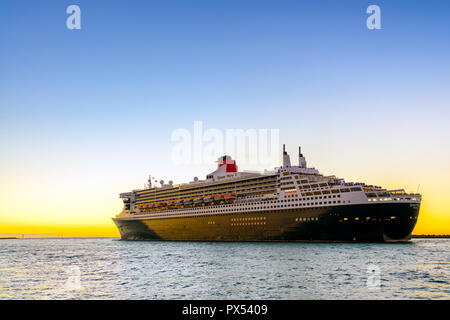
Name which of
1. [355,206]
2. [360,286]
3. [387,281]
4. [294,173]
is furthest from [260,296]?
[294,173]

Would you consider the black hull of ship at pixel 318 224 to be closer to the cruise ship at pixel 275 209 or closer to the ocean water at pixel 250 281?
the cruise ship at pixel 275 209

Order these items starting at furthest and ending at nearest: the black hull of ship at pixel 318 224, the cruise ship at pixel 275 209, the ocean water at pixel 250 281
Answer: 1. the cruise ship at pixel 275 209
2. the black hull of ship at pixel 318 224
3. the ocean water at pixel 250 281

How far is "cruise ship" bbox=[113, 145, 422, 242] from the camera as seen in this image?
68250mm

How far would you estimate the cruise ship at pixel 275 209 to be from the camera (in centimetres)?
6825

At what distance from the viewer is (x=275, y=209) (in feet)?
265

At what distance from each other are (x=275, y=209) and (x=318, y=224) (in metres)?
11.4

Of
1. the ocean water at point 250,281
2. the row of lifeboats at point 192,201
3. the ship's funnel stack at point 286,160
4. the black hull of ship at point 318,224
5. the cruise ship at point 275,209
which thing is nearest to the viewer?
the ocean water at point 250,281

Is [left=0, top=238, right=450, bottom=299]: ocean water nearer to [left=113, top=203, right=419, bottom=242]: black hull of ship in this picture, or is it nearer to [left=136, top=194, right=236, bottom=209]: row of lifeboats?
[left=113, top=203, right=419, bottom=242]: black hull of ship

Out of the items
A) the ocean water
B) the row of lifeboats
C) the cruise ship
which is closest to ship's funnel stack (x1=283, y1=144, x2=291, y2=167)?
the cruise ship

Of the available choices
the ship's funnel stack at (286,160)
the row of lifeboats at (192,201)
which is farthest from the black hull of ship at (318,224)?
the ship's funnel stack at (286,160)

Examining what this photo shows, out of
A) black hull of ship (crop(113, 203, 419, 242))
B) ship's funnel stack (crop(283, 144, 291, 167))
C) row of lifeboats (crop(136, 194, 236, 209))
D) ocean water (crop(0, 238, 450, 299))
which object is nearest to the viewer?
ocean water (crop(0, 238, 450, 299))

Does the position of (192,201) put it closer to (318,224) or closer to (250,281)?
(318,224)

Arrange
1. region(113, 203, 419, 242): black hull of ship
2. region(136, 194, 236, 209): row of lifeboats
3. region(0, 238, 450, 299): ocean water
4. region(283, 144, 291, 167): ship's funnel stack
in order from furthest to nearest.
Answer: region(136, 194, 236, 209): row of lifeboats
region(283, 144, 291, 167): ship's funnel stack
region(113, 203, 419, 242): black hull of ship
region(0, 238, 450, 299): ocean water
